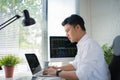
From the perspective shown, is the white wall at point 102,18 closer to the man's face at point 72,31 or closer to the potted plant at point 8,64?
the man's face at point 72,31

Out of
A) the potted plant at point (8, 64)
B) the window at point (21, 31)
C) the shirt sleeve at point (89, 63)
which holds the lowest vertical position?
the potted plant at point (8, 64)

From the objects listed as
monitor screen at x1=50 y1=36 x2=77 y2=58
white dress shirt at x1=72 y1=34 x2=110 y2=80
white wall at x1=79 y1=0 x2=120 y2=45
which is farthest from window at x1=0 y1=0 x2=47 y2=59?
white dress shirt at x1=72 y1=34 x2=110 y2=80

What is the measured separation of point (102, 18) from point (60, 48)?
2.95 ft

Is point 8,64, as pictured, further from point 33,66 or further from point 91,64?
point 91,64

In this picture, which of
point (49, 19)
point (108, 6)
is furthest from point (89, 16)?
point (49, 19)

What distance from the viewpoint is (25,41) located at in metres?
A: 3.07

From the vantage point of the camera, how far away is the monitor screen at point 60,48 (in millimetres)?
2786

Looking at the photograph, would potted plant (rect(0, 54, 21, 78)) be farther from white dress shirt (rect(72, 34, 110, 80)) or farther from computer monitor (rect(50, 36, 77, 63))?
white dress shirt (rect(72, 34, 110, 80))

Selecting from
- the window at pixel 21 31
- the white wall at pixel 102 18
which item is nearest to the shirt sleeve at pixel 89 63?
the white wall at pixel 102 18

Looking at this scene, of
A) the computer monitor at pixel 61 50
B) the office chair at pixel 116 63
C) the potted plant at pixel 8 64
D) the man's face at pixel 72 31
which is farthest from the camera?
the computer monitor at pixel 61 50

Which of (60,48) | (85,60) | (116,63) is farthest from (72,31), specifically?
(60,48)

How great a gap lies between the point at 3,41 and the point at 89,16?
4.97 ft

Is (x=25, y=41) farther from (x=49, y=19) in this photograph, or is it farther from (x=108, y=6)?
(x=108, y=6)

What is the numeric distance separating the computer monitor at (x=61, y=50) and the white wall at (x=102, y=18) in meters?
0.62
